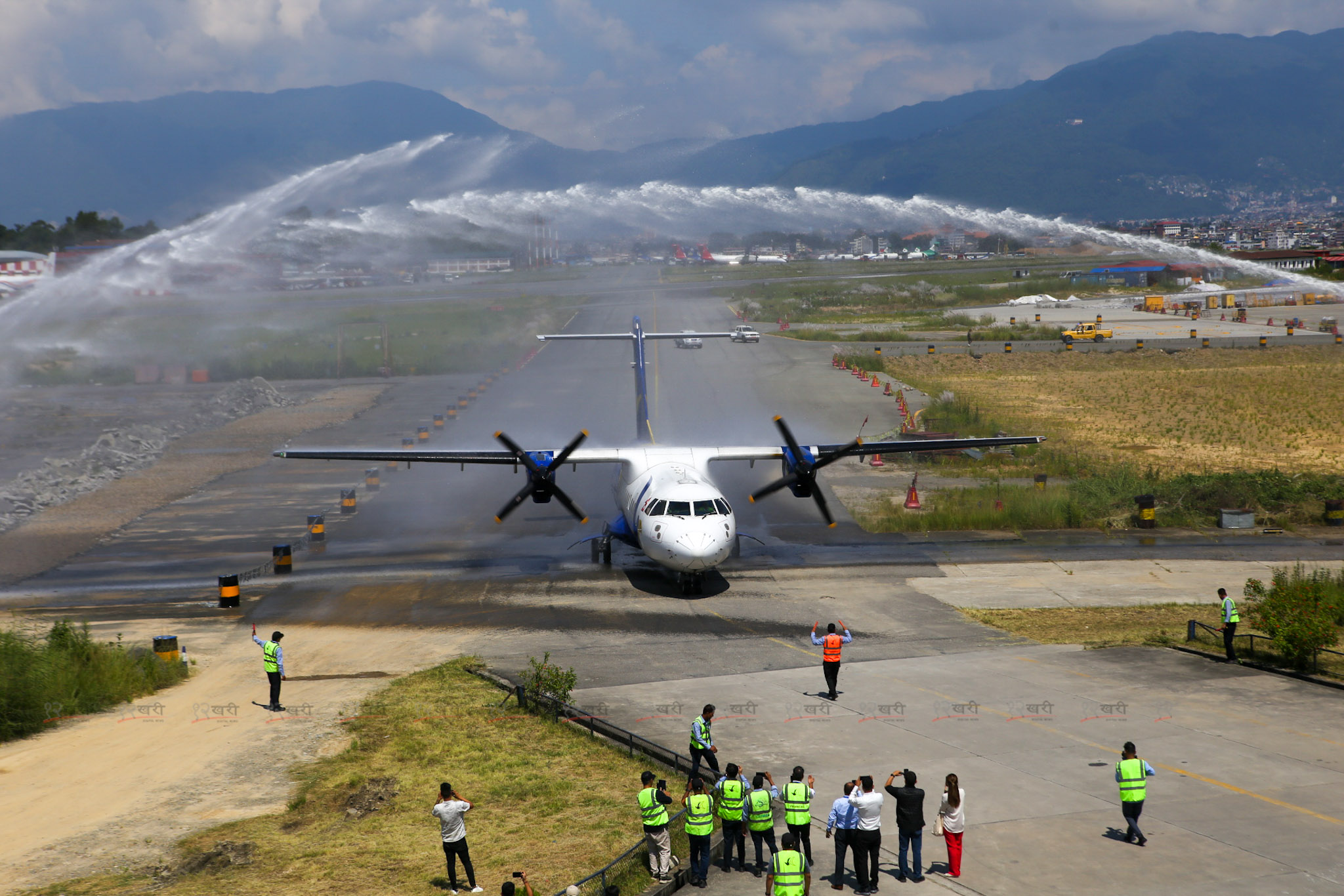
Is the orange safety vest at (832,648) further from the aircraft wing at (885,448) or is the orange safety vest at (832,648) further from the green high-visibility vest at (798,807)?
the aircraft wing at (885,448)

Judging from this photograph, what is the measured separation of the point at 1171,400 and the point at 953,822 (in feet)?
192

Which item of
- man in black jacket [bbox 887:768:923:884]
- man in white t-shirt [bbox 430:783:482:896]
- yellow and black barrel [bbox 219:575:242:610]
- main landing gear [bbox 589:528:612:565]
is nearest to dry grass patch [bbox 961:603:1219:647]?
main landing gear [bbox 589:528:612:565]

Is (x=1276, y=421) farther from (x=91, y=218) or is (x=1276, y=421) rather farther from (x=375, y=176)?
(x=91, y=218)

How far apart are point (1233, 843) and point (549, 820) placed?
9.88 metres

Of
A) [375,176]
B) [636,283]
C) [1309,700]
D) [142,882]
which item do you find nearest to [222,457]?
[375,176]

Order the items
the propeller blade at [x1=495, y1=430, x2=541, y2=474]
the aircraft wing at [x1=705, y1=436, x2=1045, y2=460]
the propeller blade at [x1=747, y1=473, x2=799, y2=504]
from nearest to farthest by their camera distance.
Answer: the propeller blade at [x1=495, y1=430, x2=541, y2=474], the propeller blade at [x1=747, y1=473, x2=799, y2=504], the aircraft wing at [x1=705, y1=436, x2=1045, y2=460]

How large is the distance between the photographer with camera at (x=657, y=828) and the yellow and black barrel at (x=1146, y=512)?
2854 centimetres

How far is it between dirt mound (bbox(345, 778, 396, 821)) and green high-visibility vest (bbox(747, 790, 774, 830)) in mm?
6649

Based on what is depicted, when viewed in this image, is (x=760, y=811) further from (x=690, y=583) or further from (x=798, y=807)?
(x=690, y=583)

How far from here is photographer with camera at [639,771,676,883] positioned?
12.9 metres

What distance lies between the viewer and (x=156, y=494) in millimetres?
43906
